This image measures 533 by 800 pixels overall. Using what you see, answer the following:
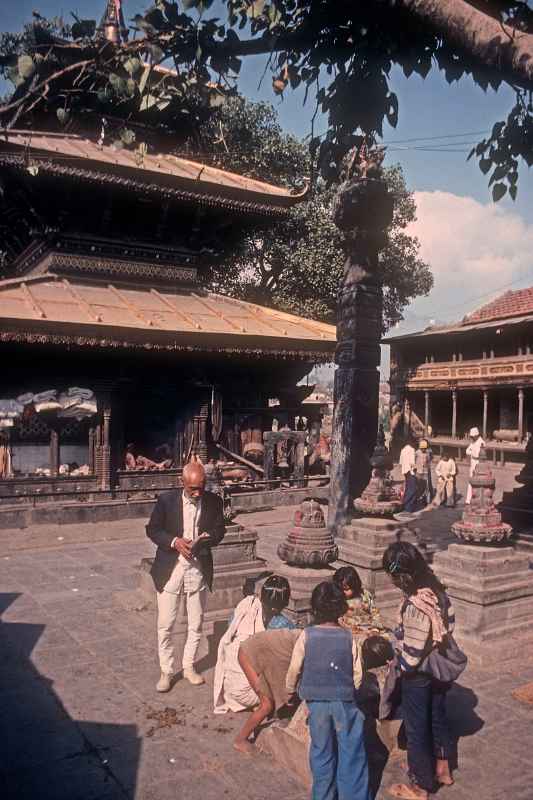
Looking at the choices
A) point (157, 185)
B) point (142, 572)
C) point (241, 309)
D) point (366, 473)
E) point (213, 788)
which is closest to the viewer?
point (213, 788)

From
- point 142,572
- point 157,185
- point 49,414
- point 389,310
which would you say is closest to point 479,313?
point 389,310

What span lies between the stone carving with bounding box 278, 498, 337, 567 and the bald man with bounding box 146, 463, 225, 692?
4.10 feet

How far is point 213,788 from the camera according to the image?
13.2 feet

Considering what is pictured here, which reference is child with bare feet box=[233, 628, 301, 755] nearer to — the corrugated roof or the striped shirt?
the striped shirt

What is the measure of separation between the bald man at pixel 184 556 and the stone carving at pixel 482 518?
289 cm

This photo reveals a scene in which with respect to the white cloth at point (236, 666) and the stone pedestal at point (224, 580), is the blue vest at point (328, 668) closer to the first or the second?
the white cloth at point (236, 666)

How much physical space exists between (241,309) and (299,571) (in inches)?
450

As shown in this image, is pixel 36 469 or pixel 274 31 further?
pixel 36 469

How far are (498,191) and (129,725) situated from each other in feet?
17.1

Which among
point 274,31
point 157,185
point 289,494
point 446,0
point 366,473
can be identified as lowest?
point 289,494

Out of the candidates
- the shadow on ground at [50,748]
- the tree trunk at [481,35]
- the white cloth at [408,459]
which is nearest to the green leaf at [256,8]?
the tree trunk at [481,35]

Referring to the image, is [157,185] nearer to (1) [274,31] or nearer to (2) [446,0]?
(1) [274,31]

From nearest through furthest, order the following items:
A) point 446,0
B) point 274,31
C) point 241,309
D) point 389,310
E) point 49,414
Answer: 1. point 446,0
2. point 274,31
3. point 49,414
4. point 241,309
5. point 389,310

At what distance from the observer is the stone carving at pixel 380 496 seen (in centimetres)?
839
